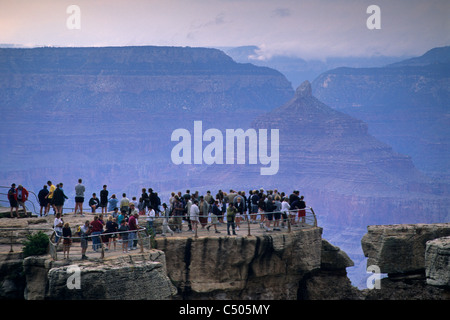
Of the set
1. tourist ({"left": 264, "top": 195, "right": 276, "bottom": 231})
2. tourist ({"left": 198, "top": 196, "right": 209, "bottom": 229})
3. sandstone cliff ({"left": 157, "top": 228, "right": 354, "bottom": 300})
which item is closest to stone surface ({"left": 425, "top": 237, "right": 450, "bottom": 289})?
sandstone cliff ({"left": 157, "top": 228, "right": 354, "bottom": 300})

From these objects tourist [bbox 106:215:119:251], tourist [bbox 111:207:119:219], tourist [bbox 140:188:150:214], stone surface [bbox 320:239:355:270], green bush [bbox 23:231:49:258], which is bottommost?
stone surface [bbox 320:239:355:270]

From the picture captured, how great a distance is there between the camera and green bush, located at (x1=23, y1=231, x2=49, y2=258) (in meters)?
28.9

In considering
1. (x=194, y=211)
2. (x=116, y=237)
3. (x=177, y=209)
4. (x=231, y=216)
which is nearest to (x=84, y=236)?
(x=116, y=237)

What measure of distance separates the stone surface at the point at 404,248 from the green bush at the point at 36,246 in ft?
45.4

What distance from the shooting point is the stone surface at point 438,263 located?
31.2 meters

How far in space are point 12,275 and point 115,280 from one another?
4.80 m

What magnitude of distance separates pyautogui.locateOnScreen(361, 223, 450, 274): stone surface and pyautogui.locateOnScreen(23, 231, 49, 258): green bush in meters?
13.9

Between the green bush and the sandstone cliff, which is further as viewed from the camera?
the sandstone cliff

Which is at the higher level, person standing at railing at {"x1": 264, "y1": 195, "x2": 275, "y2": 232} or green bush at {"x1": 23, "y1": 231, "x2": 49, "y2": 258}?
person standing at railing at {"x1": 264, "y1": 195, "x2": 275, "y2": 232}

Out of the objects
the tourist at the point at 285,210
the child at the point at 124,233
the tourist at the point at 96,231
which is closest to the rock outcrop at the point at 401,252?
the tourist at the point at 285,210

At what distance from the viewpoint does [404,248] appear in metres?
34.5

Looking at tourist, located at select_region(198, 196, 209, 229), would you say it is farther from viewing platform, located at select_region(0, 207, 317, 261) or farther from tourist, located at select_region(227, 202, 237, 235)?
tourist, located at select_region(227, 202, 237, 235)
